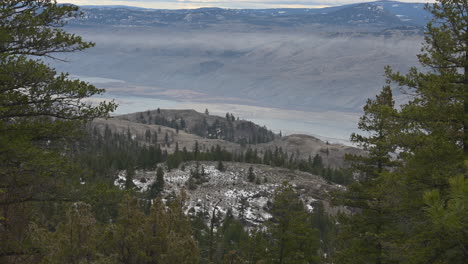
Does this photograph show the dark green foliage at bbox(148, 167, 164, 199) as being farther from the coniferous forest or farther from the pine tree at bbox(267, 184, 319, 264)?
the coniferous forest

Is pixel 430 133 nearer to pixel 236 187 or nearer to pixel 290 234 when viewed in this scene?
pixel 290 234

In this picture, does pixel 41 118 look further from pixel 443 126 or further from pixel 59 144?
pixel 443 126

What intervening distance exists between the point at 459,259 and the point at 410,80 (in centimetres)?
680

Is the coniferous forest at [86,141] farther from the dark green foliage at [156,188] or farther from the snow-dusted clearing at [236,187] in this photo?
the dark green foliage at [156,188]

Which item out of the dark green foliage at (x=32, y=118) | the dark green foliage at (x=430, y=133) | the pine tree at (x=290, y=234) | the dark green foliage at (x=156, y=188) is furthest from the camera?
the dark green foliage at (x=156, y=188)

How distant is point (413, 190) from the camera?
46.2 feet

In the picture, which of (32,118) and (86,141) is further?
(86,141)

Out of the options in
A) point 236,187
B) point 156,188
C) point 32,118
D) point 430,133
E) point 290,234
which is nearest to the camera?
point 32,118

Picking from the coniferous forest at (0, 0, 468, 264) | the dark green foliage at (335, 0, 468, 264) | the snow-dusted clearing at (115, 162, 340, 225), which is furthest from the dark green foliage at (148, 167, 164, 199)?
the dark green foliage at (335, 0, 468, 264)

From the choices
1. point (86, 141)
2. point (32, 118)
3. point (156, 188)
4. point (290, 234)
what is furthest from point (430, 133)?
point (156, 188)

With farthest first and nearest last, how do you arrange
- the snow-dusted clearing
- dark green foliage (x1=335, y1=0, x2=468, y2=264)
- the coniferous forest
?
the snow-dusted clearing
dark green foliage (x1=335, y1=0, x2=468, y2=264)
the coniferous forest

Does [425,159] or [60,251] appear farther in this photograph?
[60,251]

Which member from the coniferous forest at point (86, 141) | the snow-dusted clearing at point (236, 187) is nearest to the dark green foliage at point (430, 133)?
the coniferous forest at point (86, 141)

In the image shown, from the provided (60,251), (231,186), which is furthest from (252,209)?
(60,251)
